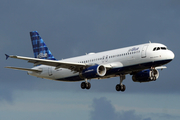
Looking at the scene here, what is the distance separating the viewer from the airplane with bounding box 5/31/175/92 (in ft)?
206

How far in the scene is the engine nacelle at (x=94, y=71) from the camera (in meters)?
64.6

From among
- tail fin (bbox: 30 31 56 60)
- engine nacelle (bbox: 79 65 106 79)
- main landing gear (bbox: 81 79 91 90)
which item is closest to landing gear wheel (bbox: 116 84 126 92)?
main landing gear (bbox: 81 79 91 90)

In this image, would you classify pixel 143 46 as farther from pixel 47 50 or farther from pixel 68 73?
pixel 47 50

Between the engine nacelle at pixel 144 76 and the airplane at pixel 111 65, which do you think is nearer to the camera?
the airplane at pixel 111 65

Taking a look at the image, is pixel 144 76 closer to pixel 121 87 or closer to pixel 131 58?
pixel 121 87

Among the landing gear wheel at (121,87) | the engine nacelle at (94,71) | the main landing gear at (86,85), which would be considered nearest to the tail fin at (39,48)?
the main landing gear at (86,85)

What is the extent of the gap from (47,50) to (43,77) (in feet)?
23.3

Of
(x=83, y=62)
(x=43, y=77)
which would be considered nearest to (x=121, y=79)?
(x=83, y=62)

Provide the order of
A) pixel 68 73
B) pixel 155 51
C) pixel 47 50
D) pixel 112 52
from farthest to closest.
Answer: pixel 47 50 < pixel 68 73 < pixel 112 52 < pixel 155 51

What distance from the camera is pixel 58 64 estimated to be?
67250 mm

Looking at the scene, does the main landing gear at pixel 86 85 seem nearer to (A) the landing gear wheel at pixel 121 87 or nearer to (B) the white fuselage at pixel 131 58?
(B) the white fuselage at pixel 131 58

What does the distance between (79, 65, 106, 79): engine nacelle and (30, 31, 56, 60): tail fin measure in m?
15.2

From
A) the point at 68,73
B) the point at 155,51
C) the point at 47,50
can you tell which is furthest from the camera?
the point at 47,50

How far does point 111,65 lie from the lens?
2579 inches
